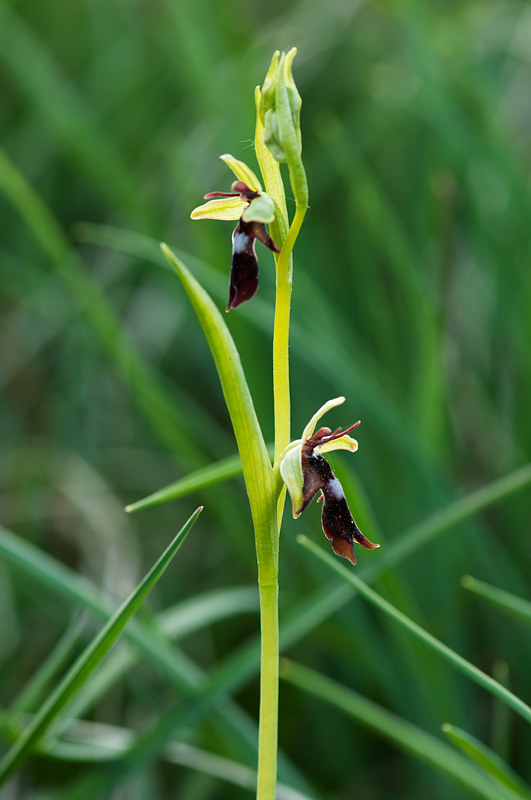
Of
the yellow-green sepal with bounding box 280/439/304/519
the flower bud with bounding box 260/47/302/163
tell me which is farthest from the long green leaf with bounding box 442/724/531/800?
the flower bud with bounding box 260/47/302/163

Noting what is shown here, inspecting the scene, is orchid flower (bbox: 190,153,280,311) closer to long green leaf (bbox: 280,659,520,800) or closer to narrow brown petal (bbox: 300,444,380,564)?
narrow brown petal (bbox: 300,444,380,564)

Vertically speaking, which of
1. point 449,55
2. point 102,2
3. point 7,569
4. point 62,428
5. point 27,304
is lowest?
point 7,569

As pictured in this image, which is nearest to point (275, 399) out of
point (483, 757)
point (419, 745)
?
point (483, 757)

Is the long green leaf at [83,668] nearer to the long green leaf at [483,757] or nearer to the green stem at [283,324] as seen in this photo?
the green stem at [283,324]

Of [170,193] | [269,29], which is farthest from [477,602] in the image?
[269,29]

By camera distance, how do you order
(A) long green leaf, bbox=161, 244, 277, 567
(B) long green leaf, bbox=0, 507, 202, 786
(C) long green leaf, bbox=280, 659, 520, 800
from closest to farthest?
(A) long green leaf, bbox=161, 244, 277, 567 → (B) long green leaf, bbox=0, 507, 202, 786 → (C) long green leaf, bbox=280, 659, 520, 800

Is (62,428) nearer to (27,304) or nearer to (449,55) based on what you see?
(27,304)
